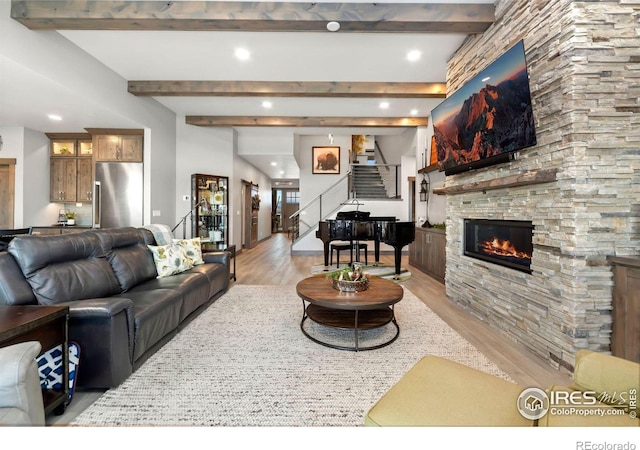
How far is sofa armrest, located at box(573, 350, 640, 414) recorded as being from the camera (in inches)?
33.6

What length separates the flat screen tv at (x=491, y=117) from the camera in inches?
88.6

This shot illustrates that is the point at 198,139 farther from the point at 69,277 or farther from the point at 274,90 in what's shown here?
the point at 69,277

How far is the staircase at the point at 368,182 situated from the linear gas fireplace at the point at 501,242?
5.11 metres

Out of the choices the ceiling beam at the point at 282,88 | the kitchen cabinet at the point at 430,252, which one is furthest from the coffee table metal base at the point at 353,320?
the ceiling beam at the point at 282,88

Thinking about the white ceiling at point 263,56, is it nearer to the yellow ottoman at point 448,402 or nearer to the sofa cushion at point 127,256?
the sofa cushion at point 127,256

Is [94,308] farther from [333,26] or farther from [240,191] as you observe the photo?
[240,191]

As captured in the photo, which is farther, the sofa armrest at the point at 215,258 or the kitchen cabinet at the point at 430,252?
the kitchen cabinet at the point at 430,252

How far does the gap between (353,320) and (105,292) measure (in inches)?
85.0

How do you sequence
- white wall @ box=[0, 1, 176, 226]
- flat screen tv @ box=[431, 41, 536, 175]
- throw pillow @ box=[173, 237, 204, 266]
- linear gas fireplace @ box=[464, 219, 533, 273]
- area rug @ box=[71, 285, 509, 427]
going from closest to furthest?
area rug @ box=[71, 285, 509, 427], flat screen tv @ box=[431, 41, 536, 175], linear gas fireplace @ box=[464, 219, 533, 273], white wall @ box=[0, 1, 176, 226], throw pillow @ box=[173, 237, 204, 266]

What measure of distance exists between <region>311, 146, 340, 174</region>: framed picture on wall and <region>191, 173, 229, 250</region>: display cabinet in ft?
10.1

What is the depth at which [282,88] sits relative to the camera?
14.7 ft

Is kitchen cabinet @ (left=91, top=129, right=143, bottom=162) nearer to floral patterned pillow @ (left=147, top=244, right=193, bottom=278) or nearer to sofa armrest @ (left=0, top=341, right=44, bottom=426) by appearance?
floral patterned pillow @ (left=147, top=244, right=193, bottom=278)

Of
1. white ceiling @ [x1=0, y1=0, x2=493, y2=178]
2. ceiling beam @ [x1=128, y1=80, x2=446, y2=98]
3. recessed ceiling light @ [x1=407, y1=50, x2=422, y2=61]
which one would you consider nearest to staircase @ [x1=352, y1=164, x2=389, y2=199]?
white ceiling @ [x1=0, y1=0, x2=493, y2=178]
